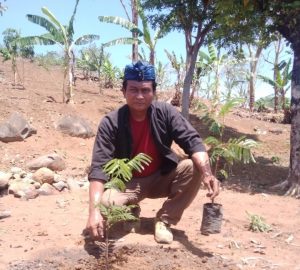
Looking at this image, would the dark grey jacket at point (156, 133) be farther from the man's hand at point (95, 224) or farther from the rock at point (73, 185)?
the rock at point (73, 185)

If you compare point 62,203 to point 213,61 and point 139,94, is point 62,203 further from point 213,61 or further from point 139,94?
point 213,61

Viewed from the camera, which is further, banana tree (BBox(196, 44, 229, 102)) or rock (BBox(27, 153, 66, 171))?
banana tree (BBox(196, 44, 229, 102))

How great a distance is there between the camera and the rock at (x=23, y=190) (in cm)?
459

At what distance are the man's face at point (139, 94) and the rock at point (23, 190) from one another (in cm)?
224

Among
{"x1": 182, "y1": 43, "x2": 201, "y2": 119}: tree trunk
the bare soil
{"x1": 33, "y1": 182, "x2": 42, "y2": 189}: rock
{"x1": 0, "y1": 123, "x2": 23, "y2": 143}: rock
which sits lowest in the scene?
the bare soil

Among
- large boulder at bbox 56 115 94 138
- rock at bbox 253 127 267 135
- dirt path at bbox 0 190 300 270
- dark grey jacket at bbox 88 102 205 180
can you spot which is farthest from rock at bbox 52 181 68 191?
rock at bbox 253 127 267 135

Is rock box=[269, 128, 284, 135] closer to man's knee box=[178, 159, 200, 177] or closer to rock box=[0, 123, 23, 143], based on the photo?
rock box=[0, 123, 23, 143]

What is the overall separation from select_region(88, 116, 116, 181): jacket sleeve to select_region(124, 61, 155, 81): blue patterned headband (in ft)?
1.31

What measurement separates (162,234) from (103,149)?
85 cm

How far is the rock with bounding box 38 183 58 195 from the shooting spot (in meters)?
4.81

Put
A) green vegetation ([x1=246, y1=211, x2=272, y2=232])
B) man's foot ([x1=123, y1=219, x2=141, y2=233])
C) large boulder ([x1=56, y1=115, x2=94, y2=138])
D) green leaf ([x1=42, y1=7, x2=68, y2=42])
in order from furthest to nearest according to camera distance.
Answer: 1. green leaf ([x1=42, y1=7, x2=68, y2=42])
2. large boulder ([x1=56, y1=115, x2=94, y2=138])
3. green vegetation ([x1=246, y1=211, x2=272, y2=232])
4. man's foot ([x1=123, y1=219, x2=141, y2=233])

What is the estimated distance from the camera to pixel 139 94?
9.78 ft

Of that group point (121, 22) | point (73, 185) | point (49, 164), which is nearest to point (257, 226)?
point (73, 185)

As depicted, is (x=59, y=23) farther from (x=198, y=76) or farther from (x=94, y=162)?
(x=94, y=162)
